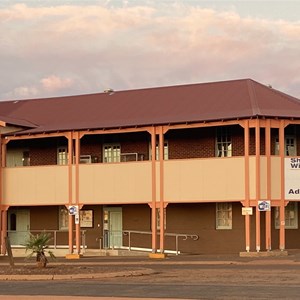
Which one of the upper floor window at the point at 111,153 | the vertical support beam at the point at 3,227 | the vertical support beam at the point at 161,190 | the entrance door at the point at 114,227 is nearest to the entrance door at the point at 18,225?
the vertical support beam at the point at 3,227

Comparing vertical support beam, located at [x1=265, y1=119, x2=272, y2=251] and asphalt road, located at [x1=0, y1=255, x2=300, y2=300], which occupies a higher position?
vertical support beam, located at [x1=265, y1=119, x2=272, y2=251]

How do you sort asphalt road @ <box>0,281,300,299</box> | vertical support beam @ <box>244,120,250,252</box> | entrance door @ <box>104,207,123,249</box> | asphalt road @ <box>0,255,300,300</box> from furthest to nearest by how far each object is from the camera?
entrance door @ <box>104,207,123,249</box>, vertical support beam @ <box>244,120,250,252</box>, asphalt road @ <box>0,255,300,300</box>, asphalt road @ <box>0,281,300,299</box>

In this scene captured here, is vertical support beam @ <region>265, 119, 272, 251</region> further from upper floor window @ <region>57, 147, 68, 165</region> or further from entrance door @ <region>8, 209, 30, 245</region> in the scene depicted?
entrance door @ <region>8, 209, 30, 245</region>

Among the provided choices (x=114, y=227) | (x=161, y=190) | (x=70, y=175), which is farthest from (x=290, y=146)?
(x=70, y=175)

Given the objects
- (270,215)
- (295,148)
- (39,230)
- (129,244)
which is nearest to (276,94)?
(295,148)

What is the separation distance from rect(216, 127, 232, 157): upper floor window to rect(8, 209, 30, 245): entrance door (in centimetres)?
1137

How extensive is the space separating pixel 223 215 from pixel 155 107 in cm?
581

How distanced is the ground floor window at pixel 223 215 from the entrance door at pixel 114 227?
207 inches

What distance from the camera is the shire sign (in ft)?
126

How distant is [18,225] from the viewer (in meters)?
47.7

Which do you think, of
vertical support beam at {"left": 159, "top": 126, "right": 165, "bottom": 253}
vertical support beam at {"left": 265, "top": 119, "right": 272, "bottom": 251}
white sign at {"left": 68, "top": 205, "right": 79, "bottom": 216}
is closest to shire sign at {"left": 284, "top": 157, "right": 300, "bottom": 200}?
vertical support beam at {"left": 265, "top": 119, "right": 272, "bottom": 251}

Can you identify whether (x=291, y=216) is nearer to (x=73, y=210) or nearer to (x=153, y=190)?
(x=153, y=190)

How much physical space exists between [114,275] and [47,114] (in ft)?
66.5

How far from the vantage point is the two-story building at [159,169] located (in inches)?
1506
